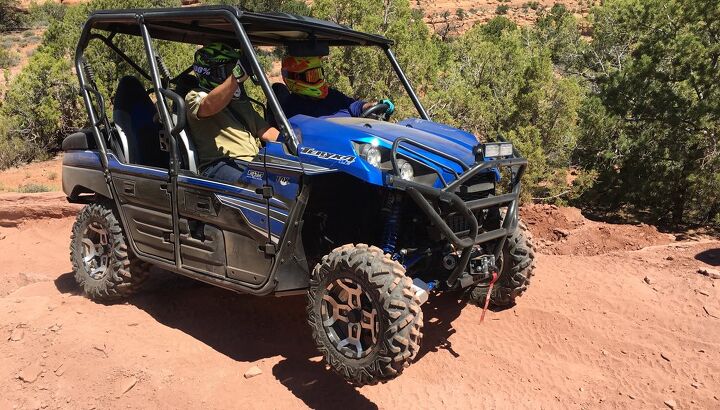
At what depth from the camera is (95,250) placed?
5.32 meters

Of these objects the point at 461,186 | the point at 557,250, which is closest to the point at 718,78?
the point at 557,250

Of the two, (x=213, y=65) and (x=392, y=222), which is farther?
(x=213, y=65)

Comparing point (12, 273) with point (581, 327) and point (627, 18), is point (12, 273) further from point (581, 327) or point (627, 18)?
point (627, 18)

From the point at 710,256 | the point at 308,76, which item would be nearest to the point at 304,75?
the point at 308,76

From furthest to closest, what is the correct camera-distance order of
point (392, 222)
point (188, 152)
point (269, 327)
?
point (269, 327), point (188, 152), point (392, 222)

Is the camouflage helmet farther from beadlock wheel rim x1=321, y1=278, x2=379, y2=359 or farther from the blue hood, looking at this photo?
beadlock wheel rim x1=321, y1=278, x2=379, y2=359

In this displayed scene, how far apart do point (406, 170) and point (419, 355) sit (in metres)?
1.46

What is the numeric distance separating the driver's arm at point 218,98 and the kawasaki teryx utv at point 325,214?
17cm

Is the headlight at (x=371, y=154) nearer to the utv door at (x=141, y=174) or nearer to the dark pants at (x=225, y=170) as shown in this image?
the dark pants at (x=225, y=170)

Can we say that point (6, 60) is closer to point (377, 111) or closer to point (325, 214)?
point (377, 111)

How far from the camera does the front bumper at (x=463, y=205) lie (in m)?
3.24

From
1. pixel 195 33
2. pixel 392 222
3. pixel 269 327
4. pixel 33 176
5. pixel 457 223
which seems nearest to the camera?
pixel 392 222

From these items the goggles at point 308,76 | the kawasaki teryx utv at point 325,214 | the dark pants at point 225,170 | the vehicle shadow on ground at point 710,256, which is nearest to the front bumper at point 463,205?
the kawasaki teryx utv at point 325,214

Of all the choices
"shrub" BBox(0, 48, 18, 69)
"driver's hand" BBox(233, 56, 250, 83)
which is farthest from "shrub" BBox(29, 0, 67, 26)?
"driver's hand" BBox(233, 56, 250, 83)
